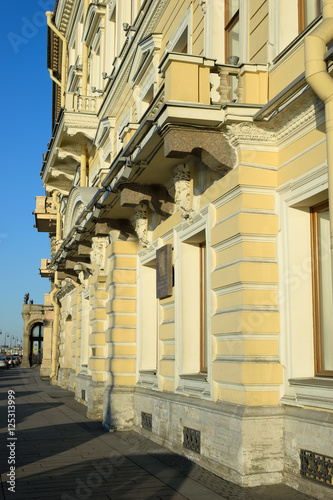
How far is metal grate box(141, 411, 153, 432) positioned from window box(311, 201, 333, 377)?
475 centimetres

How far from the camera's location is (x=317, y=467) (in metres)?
6.46

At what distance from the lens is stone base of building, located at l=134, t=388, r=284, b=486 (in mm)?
7078

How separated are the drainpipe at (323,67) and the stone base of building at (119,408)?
7.92 meters

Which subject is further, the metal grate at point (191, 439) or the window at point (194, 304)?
the window at point (194, 304)

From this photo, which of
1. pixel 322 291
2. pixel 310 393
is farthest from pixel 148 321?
pixel 310 393

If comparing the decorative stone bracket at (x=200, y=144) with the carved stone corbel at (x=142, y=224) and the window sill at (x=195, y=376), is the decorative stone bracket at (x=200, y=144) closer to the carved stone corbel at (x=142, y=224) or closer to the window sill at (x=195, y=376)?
the window sill at (x=195, y=376)

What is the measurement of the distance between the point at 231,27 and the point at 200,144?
264cm

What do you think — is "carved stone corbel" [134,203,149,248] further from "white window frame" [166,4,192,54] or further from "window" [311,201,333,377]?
"window" [311,201,333,377]

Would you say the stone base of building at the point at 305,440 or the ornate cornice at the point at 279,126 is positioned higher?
the ornate cornice at the point at 279,126

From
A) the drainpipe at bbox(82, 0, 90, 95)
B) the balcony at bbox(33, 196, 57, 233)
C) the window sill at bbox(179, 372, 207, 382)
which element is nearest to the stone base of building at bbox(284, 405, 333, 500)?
the window sill at bbox(179, 372, 207, 382)

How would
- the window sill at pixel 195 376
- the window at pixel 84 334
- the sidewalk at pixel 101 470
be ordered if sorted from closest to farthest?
the sidewalk at pixel 101 470, the window sill at pixel 195 376, the window at pixel 84 334

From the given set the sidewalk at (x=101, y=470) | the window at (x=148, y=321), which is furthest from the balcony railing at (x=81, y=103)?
the sidewalk at (x=101, y=470)

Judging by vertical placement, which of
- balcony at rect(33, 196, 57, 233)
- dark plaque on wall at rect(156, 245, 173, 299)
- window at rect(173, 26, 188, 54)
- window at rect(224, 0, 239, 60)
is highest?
balcony at rect(33, 196, 57, 233)

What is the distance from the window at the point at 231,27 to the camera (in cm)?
934
